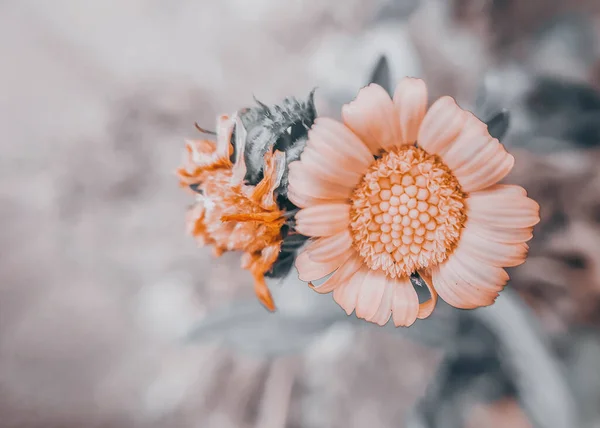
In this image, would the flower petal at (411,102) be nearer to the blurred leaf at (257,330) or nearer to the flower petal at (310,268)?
the flower petal at (310,268)

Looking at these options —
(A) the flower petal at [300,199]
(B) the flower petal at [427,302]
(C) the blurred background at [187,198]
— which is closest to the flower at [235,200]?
(A) the flower petal at [300,199]

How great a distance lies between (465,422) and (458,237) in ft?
1.40

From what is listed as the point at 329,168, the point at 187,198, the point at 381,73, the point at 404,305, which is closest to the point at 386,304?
the point at 404,305

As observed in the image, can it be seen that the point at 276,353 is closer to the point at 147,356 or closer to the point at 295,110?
the point at 147,356

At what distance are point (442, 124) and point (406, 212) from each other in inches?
3.0

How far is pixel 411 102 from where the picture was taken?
31 cm

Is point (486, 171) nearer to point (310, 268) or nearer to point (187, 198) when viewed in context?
point (310, 268)

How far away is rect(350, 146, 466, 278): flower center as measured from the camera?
35 cm

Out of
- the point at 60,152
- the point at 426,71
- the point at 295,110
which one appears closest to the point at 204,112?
the point at 60,152

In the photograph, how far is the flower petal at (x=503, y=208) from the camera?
0.32m

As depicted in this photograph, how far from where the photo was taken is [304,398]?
77 cm

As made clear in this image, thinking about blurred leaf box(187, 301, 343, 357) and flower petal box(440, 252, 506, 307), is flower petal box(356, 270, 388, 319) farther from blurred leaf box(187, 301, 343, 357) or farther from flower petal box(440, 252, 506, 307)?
blurred leaf box(187, 301, 343, 357)

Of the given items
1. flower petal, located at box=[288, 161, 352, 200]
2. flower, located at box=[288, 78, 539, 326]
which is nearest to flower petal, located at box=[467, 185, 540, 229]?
flower, located at box=[288, 78, 539, 326]

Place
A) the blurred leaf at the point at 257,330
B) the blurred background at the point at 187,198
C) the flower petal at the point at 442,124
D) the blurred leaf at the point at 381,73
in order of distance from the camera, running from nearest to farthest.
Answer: the flower petal at the point at 442,124 < the blurred leaf at the point at 381,73 < the blurred leaf at the point at 257,330 < the blurred background at the point at 187,198
